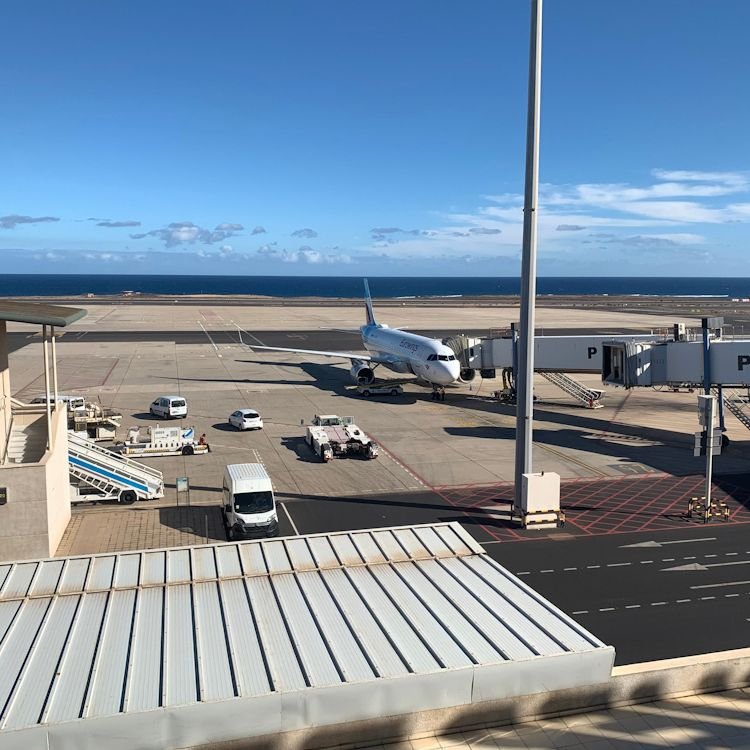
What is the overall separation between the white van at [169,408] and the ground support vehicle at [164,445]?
7224 millimetres

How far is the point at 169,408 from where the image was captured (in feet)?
168

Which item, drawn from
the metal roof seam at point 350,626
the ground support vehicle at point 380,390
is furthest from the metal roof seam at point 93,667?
the ground support vehicle at point 380,390

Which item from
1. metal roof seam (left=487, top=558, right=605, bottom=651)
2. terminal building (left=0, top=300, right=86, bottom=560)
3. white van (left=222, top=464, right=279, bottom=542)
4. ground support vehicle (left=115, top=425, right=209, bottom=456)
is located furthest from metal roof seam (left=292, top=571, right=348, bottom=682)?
ground support vehicle (left=115, top=425, right=209, bottom=456)

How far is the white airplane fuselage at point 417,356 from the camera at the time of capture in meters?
58.4

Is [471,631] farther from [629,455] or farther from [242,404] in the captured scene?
[242,404]

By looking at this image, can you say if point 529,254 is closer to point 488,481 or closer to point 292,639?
point 488,481

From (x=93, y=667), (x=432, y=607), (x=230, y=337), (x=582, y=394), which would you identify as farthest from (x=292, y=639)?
(x=230, y=337)

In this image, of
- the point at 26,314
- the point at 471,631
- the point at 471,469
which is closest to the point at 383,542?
the point at 471,631

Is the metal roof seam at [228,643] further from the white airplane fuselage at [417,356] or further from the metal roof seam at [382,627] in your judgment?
the white airplane fuselage at [417,356]

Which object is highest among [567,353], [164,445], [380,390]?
[567,353]

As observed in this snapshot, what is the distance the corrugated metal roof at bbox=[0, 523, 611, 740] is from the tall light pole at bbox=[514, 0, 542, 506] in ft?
48.8

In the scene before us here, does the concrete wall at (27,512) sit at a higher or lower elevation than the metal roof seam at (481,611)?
lower

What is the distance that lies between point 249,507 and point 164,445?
1544cm

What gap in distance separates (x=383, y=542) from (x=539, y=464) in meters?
25.8
